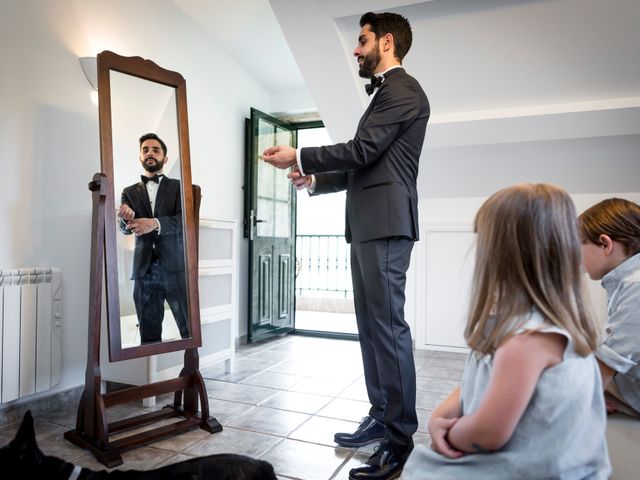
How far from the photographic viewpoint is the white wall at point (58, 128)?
205 centimetres

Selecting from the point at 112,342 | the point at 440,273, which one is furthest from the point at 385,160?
the point at 440,273

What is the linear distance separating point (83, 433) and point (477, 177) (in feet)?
8.82

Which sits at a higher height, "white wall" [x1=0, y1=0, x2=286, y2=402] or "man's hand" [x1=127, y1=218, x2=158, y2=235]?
"white wall" [x1=0, y1=0, x2=286, y2=402]

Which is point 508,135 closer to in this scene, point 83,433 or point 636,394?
point 636,394

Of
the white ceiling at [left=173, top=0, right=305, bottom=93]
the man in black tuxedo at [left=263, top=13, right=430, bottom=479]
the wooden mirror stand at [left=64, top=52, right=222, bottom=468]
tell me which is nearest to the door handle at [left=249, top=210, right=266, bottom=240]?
the white ceiling at [left=173, top=0, right=305, bottom=93]

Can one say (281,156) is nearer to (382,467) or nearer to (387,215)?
(387,215)

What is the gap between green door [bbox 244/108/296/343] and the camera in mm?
3799

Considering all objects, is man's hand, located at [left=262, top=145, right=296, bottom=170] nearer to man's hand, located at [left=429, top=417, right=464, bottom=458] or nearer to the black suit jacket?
the black suit jacket

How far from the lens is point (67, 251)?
2.30 metres

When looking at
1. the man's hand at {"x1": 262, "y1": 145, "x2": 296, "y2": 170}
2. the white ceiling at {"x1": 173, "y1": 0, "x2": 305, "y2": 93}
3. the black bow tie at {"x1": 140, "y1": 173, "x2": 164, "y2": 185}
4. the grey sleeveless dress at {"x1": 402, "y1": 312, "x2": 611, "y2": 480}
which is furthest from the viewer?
the white ceiling at {"x1": 173, "y1": 0, "x2": 305, "y2": 93}

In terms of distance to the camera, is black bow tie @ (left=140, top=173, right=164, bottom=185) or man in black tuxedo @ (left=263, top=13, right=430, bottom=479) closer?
man in black tuxedo @ (left=263, top=13, right=430, bottom=479)

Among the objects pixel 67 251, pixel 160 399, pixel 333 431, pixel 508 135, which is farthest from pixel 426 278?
pixel 67 251

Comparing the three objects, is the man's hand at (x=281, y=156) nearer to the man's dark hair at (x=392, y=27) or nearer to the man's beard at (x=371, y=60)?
the man's beard at (x=371, y=60)

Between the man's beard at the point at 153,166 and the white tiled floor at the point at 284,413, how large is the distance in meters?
1.09
